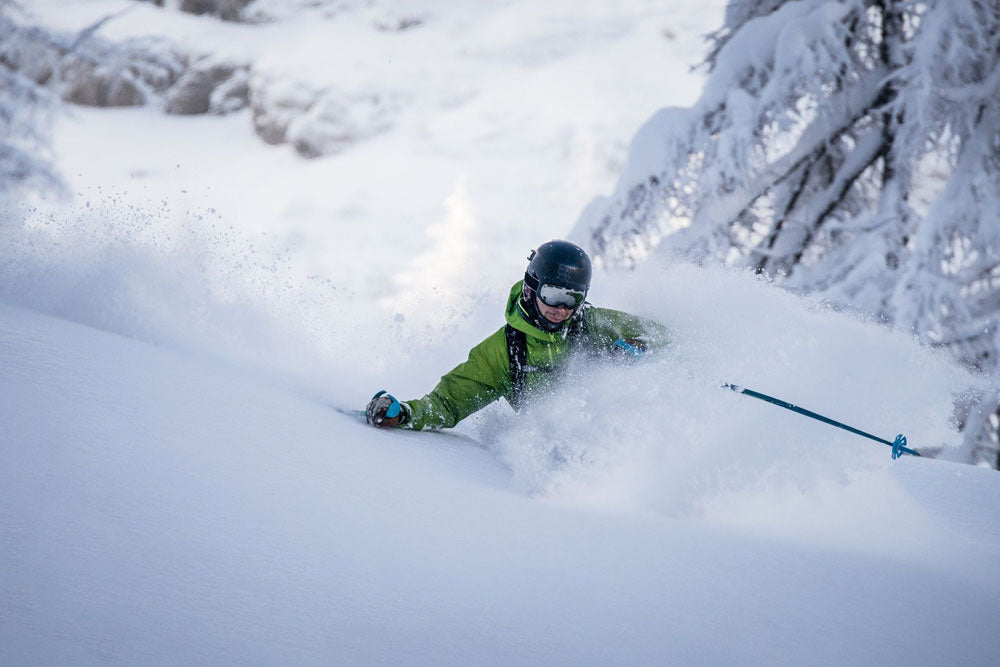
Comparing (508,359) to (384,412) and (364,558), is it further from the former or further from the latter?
(364,558)

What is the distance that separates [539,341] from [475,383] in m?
0.42

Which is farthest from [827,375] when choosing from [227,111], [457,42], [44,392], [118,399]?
[457,42]

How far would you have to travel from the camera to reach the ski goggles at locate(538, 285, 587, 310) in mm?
3299

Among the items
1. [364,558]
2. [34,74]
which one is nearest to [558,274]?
[364,558]

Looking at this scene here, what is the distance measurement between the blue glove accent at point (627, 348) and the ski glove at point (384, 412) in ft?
3.82

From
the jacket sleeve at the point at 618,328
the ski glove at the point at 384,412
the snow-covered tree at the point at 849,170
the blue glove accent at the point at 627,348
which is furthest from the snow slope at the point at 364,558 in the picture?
the snow-covered tree at the point at 849,170

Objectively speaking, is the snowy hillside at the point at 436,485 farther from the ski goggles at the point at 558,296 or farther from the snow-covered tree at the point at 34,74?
the snow-covered tree at the point at 34,74

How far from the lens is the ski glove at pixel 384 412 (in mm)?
3188

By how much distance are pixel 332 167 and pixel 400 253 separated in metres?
7.60

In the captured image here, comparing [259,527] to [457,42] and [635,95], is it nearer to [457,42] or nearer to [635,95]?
[635,95]

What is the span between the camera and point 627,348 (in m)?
3.39

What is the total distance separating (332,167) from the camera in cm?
2962

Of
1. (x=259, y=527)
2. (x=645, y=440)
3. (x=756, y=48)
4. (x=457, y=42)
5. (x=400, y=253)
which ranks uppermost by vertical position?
(x=457, y=42)

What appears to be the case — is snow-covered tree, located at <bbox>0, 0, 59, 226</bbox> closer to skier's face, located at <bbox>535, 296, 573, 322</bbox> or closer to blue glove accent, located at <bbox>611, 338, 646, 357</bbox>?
skier's face, located at <bbox>535, 296, 573, 322</bbox>
